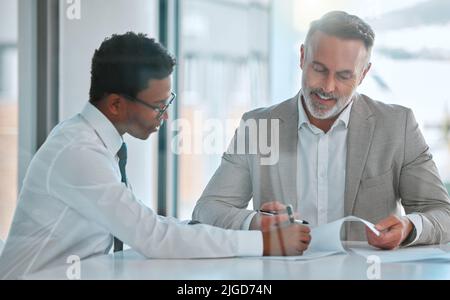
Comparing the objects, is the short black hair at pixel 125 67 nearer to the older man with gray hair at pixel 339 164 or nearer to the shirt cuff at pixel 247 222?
the older man with gray hair at pixel 339 164

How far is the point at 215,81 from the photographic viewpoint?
4.93 feet

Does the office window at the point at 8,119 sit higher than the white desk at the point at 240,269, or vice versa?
the office window at the point at 8,119

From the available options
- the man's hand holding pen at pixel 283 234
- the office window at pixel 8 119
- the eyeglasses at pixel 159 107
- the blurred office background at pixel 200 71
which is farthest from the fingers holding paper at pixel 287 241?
the office window at pixel 8 119

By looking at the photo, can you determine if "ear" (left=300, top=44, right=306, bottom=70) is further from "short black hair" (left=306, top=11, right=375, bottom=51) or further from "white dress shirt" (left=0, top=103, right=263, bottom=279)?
"white dress shirt" (left=0, top=103, right=263, bottom=279)

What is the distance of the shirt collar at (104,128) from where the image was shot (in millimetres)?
1323

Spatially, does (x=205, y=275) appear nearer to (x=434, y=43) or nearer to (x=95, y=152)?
(x=95, y=152)

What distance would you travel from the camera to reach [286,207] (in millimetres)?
1374

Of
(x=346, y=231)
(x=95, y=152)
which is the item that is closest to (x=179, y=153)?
(x=95, y=152)

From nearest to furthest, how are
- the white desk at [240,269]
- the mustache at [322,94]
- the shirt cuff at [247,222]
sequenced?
1. the white desk at [240,269]
2. the shirt cuff at [247,222]
3. the mustache at [322,94]

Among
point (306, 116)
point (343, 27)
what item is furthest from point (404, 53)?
point (306, 116)

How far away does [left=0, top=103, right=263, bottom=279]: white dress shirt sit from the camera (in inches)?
48.3

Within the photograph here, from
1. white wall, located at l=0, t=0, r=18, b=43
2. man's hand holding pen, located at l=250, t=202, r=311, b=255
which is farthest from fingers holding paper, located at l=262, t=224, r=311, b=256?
white wall, located at l=0, t=0, r=18, b=43

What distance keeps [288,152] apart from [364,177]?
19cm

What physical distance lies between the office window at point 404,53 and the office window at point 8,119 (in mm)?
619
